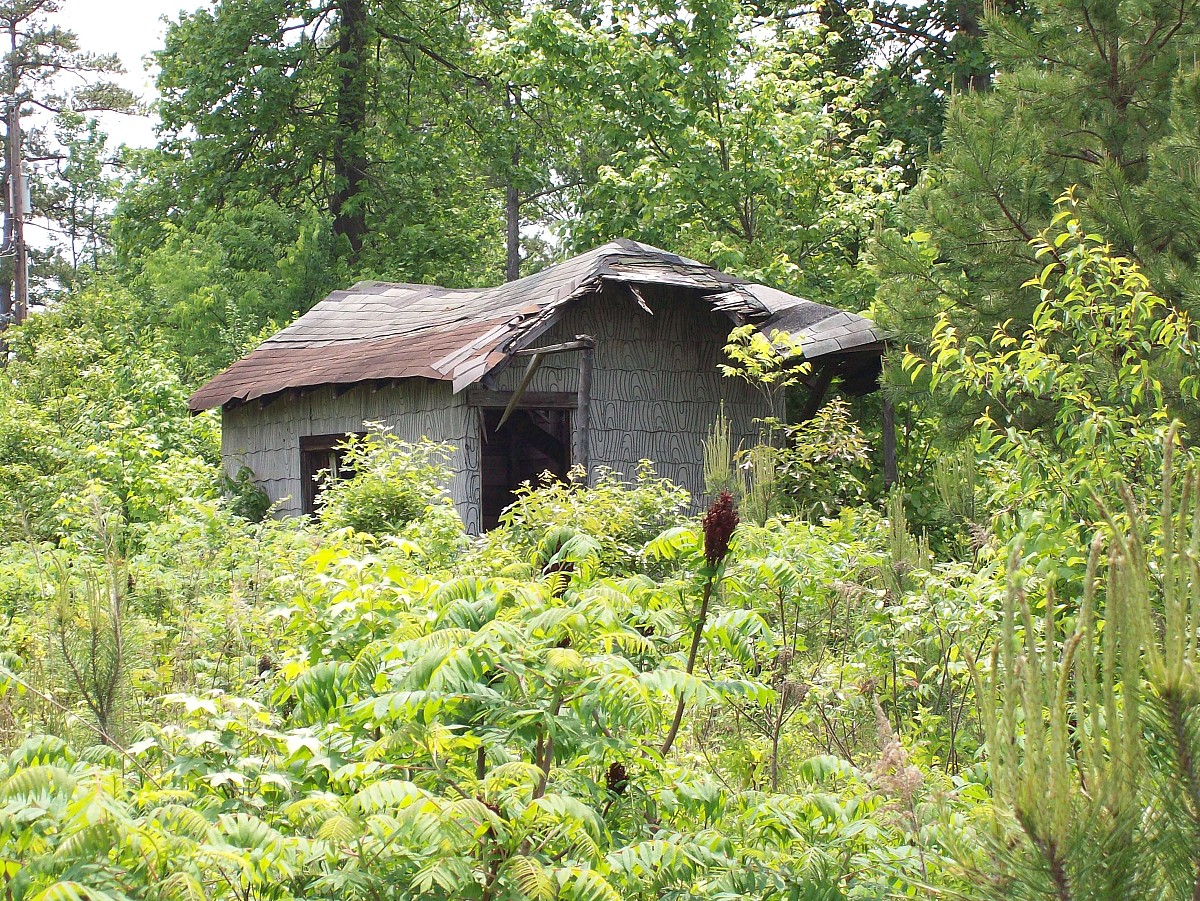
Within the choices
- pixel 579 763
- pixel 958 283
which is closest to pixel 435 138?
pixel 958 283

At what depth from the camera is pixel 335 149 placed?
1029 inches

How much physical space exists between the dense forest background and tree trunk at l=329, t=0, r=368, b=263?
8.51 meters

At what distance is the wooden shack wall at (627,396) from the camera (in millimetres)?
12812

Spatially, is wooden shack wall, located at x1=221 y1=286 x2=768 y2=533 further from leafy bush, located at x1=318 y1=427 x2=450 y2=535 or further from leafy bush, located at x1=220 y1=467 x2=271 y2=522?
leafy bush, located at x1=220 y1=467 x2=271 y2=522

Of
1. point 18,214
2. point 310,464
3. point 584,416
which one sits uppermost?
point 18,214

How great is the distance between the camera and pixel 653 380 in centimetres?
1362

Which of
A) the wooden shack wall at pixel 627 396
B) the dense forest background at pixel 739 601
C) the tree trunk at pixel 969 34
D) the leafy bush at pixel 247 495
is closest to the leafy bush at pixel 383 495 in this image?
the dense forest background at pixel 739 601

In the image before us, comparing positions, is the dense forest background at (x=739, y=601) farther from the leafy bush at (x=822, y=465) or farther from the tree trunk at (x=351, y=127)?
the tree trunk at (x=351, y=127)

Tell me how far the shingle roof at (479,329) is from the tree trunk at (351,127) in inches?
375

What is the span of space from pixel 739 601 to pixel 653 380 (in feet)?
30.0

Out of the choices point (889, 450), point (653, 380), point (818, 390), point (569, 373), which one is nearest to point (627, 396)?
point (653, 380)

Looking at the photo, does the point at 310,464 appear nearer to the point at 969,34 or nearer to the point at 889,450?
the point at 889,450

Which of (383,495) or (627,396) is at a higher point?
(627,396)

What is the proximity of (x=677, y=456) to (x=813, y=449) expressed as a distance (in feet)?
10.6
